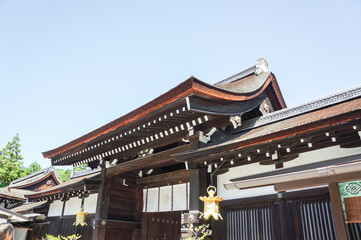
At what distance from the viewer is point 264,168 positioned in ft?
19.6

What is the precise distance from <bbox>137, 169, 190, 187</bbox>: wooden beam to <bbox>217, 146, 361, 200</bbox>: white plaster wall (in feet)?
5.88

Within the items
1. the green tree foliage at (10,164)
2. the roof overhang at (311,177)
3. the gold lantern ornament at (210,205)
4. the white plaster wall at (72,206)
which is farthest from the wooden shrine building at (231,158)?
the green tree foliage at (10,164)

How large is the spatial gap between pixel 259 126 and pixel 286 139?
1969 mm

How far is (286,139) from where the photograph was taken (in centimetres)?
485

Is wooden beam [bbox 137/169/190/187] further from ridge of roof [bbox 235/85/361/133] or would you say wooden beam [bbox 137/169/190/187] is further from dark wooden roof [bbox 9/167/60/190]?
dark wooden roof [bbox 9/167/60/190]

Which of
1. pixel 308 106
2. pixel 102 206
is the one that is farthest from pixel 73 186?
pixel 308 106

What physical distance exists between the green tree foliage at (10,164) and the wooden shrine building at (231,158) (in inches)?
872

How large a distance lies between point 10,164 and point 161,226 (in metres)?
24.6

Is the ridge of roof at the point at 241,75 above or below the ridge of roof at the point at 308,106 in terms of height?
above

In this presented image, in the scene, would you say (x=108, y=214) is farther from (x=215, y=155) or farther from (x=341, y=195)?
(x=341, y=195)

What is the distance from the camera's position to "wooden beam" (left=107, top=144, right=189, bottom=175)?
7.32 metres

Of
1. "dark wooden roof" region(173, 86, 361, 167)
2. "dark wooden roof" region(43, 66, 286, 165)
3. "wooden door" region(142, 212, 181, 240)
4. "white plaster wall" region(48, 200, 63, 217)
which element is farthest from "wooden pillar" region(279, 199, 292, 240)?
"white plaster wall" region(48, 200, 63, 217)

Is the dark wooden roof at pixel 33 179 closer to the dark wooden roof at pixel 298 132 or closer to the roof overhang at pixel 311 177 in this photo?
the dark wooden roof at pixel 298 132

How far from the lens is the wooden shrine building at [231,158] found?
181 inches
